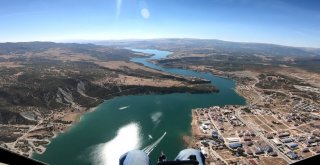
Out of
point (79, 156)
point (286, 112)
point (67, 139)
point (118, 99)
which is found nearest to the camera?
point (79, 156)

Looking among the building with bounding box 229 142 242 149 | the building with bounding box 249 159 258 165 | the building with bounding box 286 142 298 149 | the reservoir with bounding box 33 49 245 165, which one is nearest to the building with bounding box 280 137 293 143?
the building with bounding box 286 142 298 149

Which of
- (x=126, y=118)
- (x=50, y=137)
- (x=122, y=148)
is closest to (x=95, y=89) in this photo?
(x=126, y=118)

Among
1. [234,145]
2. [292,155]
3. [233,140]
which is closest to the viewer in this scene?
[292,155]

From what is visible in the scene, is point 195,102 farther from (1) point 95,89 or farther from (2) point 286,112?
(1) point 95,89

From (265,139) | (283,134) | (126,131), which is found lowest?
(126,131)

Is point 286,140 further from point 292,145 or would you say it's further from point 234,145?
point 234,145

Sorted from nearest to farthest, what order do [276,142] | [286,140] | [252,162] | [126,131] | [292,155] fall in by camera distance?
[252,162], [292,155], [276,142], [286,140], [126,131]

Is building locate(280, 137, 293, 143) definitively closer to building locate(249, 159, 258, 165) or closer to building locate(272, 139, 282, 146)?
building locate(272, 139, 282, 146)

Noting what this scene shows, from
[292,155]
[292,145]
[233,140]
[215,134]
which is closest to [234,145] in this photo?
[233,140]

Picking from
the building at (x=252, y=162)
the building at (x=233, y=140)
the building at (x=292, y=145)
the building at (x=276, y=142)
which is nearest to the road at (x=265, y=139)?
the building at (x=276, y=142)
